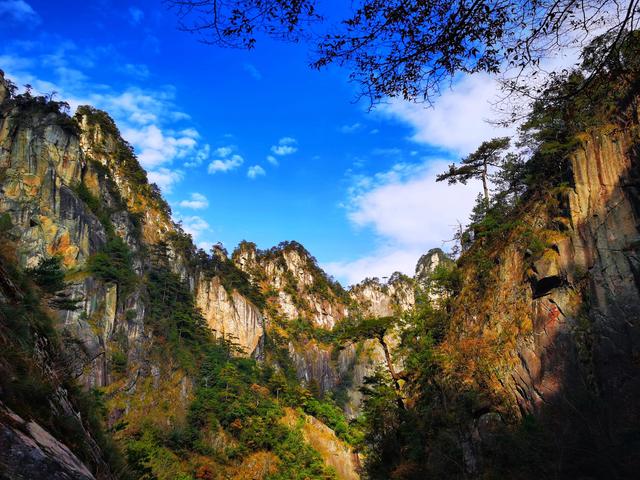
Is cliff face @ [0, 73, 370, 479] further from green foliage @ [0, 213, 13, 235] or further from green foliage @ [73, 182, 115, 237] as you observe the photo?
green foliage @ [0, 213, 13, 235]

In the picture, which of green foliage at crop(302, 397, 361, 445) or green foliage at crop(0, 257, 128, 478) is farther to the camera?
green foliage at crop(302, 397, 361, 445)

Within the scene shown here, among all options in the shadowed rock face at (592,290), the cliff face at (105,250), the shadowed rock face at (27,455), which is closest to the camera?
the shadowed rock face at (27,455)

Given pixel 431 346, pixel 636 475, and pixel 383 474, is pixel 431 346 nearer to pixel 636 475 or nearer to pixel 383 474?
pixel 383 474

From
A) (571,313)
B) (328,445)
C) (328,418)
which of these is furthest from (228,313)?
(571,313)

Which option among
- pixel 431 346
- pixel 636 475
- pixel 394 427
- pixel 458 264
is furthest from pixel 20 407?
pixel 458 264

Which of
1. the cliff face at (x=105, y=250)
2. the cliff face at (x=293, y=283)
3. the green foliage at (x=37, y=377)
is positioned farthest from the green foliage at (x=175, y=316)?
the green foliage at (x=37, y=377)

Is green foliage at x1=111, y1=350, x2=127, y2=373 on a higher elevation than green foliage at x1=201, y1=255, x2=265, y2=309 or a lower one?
lower

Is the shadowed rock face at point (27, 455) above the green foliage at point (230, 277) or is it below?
below

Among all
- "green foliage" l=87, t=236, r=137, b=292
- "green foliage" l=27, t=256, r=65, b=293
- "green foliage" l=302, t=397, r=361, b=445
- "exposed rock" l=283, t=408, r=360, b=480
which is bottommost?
"exposed rock" l=283, t=408, r=360, b=480

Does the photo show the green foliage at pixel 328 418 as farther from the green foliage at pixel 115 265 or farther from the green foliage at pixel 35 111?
the green foliage at pixel 35 111

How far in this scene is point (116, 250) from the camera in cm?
4175

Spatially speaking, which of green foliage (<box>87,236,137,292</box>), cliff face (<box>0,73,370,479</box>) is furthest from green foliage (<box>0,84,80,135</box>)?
green foliage (<box>87,236,137,292</box>)

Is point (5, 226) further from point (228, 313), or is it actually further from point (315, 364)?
point (315, 364)

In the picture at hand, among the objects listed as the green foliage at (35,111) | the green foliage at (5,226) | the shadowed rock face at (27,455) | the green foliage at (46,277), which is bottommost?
the shadowed rock face at (27,455)
